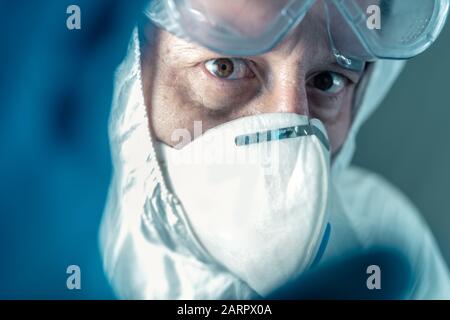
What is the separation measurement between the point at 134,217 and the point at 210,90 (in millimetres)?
197

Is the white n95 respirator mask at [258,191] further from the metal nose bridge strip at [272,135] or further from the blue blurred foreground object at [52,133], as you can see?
the blue blurred foreground object at [52,133]

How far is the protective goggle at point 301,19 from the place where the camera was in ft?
2.70

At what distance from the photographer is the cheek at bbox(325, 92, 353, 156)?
1.08 m

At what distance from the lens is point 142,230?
35.5 inches

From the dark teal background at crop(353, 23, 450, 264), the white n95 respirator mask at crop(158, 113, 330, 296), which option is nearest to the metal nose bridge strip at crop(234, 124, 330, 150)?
the white n95 respirator mask at crop(158, 113, 330, 296)

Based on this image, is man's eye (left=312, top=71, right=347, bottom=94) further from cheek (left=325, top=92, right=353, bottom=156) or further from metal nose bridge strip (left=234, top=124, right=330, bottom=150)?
metal nose bridge strip (left=234, top=124, right=330, bottom=150)

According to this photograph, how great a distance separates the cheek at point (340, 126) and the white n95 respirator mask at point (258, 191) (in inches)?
7.0

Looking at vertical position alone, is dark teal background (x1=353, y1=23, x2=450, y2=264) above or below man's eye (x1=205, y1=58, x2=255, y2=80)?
below

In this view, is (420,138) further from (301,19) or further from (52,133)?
(52,133)

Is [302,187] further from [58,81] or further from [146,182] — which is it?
[58,81]

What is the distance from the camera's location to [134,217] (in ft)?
2.97

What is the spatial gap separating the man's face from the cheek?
6.3 inches

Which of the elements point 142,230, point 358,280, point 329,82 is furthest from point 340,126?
point 142,230
